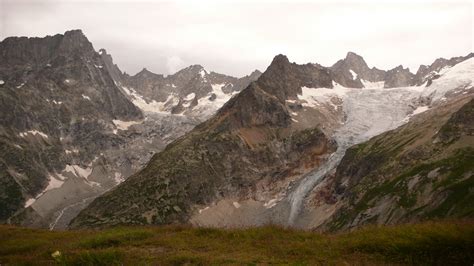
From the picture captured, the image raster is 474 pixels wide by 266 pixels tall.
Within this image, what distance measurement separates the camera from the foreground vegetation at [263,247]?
83.7 feet

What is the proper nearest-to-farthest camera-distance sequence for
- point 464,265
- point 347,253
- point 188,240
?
point 464,265 < point 347,253 < point 188,240

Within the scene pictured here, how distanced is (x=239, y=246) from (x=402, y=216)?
10716cm

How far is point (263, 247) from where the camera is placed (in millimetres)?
28969

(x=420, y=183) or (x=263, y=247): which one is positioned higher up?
(x=263, y=247)

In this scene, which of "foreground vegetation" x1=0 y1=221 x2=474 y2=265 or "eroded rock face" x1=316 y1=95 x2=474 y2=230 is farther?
"eroded rock face" x1=316 y1=95 x2=474 y2=230

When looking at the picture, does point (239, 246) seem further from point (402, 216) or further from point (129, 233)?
point (402, 216)

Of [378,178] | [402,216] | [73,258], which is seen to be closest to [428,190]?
[402,216]

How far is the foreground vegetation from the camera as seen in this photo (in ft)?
83.7

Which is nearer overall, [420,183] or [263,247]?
[263,247]

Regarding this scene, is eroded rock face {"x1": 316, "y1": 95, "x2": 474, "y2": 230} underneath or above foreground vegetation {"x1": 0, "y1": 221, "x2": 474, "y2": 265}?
underneath

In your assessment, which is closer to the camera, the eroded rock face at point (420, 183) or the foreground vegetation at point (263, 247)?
the foreground vegetation at point (263, 247)

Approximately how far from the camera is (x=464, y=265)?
24609 mm

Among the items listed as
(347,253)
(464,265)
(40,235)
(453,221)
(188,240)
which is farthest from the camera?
(40,235)

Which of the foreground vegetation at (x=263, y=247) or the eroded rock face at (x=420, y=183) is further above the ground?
the foreground vegetation at (x=263, y=247)
